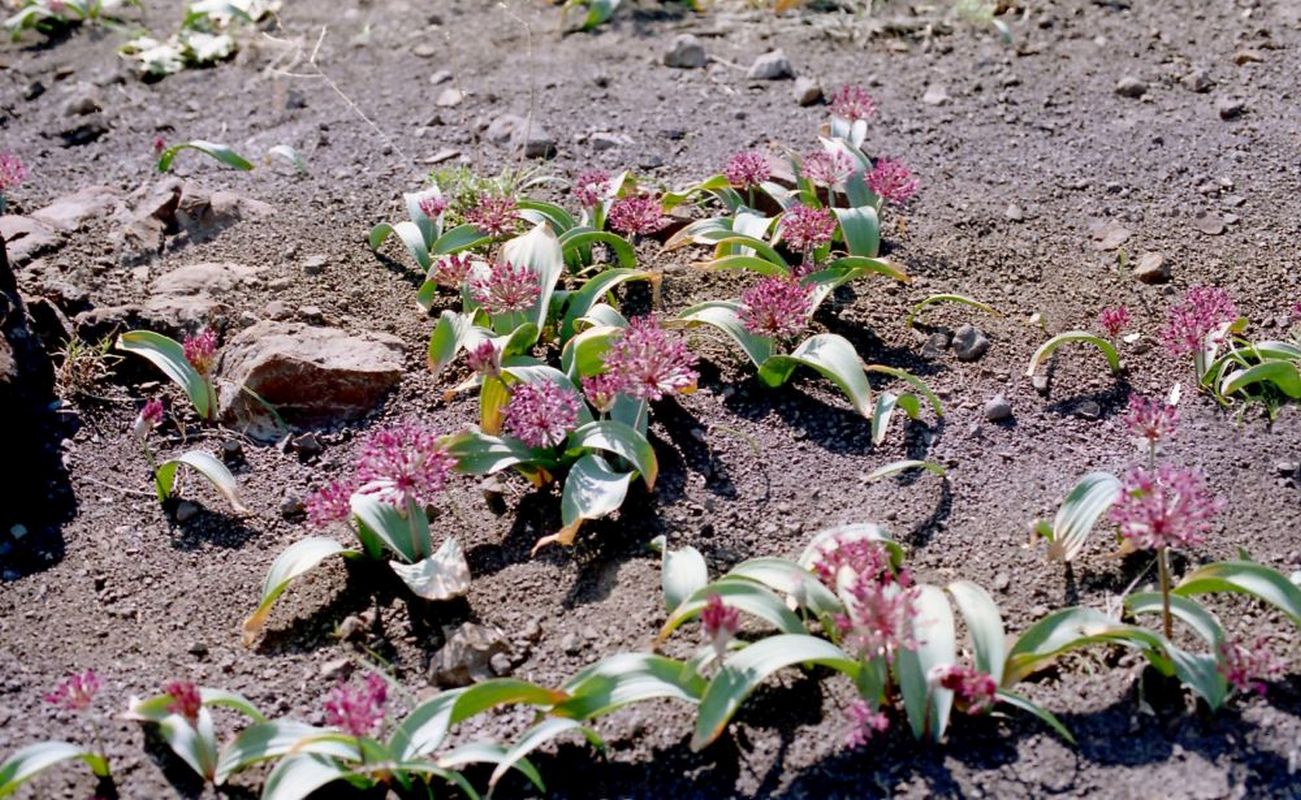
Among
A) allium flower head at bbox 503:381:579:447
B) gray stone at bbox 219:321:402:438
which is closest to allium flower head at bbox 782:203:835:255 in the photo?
allium flower head at bbox 503:381:579:447

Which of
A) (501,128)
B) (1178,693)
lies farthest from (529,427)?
(501,128)

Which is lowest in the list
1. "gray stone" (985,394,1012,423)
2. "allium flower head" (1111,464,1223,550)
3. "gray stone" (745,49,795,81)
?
"gray stone" (745,49,795,81)

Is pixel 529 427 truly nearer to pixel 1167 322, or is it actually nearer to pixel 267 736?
pixel 267 736

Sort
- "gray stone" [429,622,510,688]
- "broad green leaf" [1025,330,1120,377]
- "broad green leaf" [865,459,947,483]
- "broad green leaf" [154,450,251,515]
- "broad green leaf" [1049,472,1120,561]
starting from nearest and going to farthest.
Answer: "gray stone" [429,622,510,688] < "broad green leaf" [1049,472,1120,561] < "broad green leaf" [865,459,947,483] < "broad green leaf" [154,450,251,515] < "broad green leaf" [1025,330,1120,377]

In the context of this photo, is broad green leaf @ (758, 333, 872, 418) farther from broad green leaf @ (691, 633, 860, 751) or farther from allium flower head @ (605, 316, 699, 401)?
broad green leaf @ (691, 633, 860, 751)

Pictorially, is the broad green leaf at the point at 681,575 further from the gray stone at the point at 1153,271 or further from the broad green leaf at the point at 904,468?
the gray stone at the point at 1153,271
